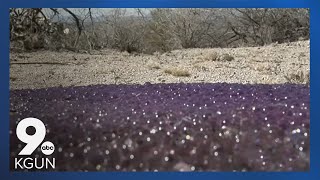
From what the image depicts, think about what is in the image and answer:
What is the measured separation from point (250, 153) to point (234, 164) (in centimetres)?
17

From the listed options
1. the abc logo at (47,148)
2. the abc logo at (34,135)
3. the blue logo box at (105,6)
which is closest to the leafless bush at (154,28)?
the blue logo box at (105,6)

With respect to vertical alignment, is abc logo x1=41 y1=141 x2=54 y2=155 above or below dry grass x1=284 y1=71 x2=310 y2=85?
below

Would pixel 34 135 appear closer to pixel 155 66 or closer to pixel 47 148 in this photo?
pixel 47 148

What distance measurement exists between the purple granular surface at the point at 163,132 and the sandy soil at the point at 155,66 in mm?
115

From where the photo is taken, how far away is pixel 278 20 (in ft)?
19.0

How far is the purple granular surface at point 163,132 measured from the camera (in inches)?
223

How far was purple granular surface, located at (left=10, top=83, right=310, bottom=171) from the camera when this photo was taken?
5668 millimetres

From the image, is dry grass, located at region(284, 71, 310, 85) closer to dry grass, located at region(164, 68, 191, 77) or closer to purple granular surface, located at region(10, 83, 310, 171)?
purple granular surface, located at region(10, 83, 310, 171)

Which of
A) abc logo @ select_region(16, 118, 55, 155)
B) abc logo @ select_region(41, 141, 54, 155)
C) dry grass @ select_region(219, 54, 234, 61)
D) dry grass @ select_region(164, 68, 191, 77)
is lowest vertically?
abc logo @ select_region(41, 141, 54, 155)

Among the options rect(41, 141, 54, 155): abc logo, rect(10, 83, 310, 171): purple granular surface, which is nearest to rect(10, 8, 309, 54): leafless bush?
rect(10, 83, 310, 171): purple granular surface

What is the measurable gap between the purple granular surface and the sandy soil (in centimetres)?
12

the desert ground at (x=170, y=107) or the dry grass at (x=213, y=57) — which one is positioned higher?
the dry grass at (x=213, y=57)

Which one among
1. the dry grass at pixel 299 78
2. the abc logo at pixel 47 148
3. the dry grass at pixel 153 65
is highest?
the dry grass at pixel 153 65

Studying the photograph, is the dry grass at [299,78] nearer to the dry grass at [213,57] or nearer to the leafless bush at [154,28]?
the leafless bush at [154,28]
